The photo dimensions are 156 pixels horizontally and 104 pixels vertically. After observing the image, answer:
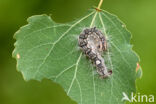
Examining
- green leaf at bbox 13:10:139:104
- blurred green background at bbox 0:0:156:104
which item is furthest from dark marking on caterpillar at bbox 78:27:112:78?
blurred green background at bbox 0:0:156:104

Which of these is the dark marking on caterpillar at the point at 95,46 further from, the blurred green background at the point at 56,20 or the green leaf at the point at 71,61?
the blurred green background at the point at 56,20

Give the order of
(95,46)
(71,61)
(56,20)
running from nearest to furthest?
(71,61) < (95,46) < (56,20)

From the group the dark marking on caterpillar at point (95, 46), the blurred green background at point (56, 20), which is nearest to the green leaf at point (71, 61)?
the dark marking on caterpillar at point (95, 46)

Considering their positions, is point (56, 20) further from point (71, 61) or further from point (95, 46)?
point (71, 61)

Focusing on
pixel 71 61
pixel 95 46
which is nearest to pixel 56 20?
pixel 95 46

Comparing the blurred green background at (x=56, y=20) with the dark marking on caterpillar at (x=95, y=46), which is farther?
the blurred green background at (x=56, y=20)

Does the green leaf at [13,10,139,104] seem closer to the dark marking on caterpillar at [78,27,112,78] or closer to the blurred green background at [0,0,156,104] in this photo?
the dark marking on caterpillar at [78,27,112,78]
